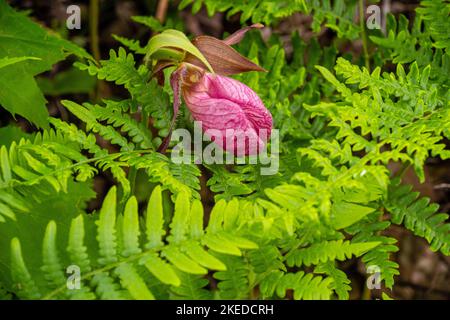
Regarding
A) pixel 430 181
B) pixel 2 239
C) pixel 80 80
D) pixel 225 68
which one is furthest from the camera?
pixel 80 80

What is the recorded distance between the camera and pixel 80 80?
Result: 2516 millimetres

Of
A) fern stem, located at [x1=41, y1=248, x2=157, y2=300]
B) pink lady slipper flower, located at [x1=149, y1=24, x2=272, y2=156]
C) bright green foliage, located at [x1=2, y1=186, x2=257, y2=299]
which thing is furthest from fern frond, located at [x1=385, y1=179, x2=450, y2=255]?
fern stem, located at [x1=41, y1=248, x2=157, y2=300]

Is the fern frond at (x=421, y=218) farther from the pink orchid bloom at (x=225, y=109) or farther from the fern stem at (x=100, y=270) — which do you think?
the fern stem at (x=100, y=270)

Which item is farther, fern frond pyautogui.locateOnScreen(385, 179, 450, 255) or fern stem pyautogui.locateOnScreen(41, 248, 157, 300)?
fern frond pyautogui.locateOnScreen(385, 179, 450, 255)

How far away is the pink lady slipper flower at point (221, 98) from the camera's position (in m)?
1.29

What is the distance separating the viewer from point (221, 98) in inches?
51.4

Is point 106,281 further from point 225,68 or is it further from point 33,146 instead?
point 225,68

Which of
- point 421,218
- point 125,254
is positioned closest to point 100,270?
point 125,254

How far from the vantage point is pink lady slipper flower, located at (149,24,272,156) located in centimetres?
129

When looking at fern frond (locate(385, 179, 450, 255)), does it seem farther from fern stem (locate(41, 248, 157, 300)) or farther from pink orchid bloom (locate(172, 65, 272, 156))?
fern stem (locate(41, 248, 157, 300))

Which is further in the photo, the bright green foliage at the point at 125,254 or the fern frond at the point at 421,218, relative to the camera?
the fern frond at the point at 421,218

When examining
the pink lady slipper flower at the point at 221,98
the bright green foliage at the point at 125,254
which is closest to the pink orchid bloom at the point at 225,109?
the pink lady slipper flower at the point at 221,98

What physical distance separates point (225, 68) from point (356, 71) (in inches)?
10.8
